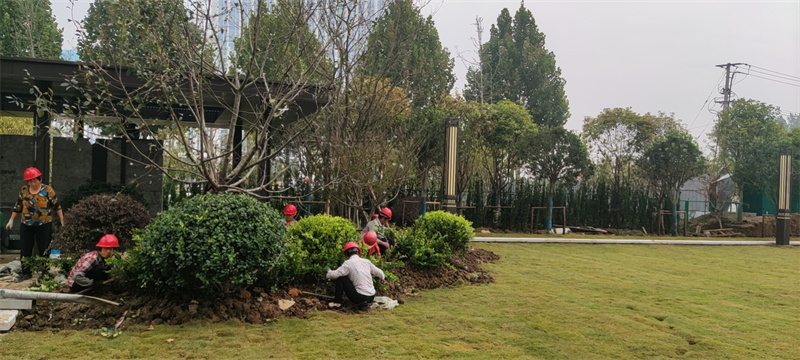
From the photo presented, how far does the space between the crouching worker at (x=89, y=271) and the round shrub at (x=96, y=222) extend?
7.56ft

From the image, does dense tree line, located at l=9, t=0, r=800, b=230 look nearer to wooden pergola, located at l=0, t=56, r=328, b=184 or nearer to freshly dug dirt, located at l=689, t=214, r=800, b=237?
wooden pergola, located at l=0, t=56, r=328, b=184

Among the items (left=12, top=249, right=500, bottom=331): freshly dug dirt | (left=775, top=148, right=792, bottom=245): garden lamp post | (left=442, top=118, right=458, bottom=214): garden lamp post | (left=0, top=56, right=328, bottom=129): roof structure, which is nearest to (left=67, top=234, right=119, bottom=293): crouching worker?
(left=12, top=249, right=500, bottom=331): freshly dug dirt

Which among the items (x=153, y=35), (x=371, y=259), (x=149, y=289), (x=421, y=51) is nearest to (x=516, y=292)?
(x=371, y=259)

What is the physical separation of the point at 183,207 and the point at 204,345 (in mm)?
1425

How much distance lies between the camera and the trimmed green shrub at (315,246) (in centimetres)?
614

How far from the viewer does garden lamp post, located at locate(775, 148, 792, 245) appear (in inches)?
736

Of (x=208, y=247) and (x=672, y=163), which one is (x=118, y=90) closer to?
(x=208, y=247)

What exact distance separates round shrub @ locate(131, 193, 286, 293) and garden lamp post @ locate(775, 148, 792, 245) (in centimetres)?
1903

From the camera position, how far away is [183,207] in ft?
17.7

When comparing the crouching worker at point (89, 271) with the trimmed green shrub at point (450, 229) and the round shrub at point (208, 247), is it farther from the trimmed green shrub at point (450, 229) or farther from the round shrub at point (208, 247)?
the trimmed green shrub at point (450, 229)

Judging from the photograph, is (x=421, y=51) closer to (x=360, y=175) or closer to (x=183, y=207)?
(x=360, y=175)

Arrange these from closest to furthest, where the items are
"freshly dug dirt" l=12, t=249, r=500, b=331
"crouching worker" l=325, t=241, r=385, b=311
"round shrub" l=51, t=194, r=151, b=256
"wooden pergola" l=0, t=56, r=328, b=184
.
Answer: "freshly dug dirt" l=12, t=249, r=500, b=331 → "crouching worker" l=325, t=241, r=385, b=311 → "round shrub" l=51, t=194, r=151, b=256 → "wooden pergola" l=0, t=56, r=328, b=184

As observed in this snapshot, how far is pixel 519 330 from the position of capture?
535cm

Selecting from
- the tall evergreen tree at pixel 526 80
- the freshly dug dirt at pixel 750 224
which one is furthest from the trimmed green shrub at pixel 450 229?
the tall evergreen tree at pixel 526 80
